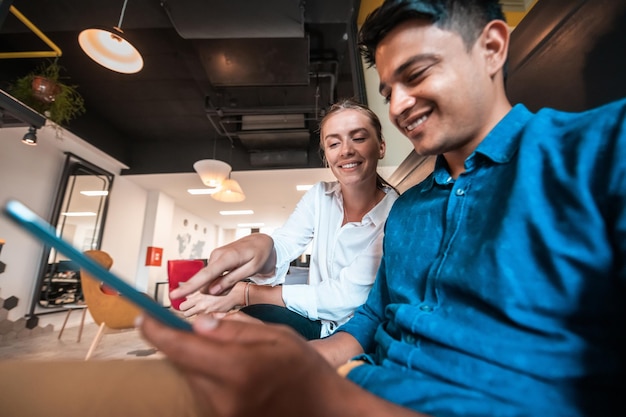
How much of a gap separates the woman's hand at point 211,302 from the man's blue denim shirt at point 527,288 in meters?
0.68

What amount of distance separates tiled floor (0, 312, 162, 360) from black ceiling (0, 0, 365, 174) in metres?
3.26

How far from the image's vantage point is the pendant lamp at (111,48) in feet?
8.83

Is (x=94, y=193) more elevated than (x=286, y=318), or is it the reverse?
(x=94, y=193)

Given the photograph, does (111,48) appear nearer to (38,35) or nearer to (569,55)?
(38,35)

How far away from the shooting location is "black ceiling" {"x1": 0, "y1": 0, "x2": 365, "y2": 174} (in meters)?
2.96

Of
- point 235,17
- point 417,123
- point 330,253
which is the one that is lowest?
point 330,253

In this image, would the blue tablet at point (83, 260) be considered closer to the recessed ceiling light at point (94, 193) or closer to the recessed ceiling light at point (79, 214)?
the recessed ceiling light at point (79, 214)

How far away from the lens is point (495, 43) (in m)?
0.74

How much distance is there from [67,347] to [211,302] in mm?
4227

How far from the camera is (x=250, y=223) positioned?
41.7 feet

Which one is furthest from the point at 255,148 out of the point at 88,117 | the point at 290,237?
the point at 290,237

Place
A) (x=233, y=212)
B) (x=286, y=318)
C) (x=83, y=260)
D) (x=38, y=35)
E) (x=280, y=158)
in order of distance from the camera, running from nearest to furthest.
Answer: (x=83, y=260) < (x=286, y=318) < (x=38, y=35) < (x=280, y=158) < (x=233, y=212)

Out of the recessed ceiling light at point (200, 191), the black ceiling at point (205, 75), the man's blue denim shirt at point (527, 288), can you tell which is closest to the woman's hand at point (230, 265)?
the man's blue denim shirt at point (527, 288)

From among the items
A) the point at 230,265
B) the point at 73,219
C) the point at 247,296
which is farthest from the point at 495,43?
the point at 73,219
